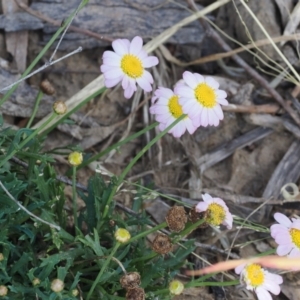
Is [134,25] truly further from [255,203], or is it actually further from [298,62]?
[255,203]

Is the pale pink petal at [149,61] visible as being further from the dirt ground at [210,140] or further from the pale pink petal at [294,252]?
the pale pink petal at [294,252]

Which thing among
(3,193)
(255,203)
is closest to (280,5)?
(255,203)

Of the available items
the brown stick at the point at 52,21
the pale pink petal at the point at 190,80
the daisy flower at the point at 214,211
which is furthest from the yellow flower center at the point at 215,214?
the brown stick at the point at 52,21

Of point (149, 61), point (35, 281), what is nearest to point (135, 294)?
point (35, 281)

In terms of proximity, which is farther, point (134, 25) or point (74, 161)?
point (134, 25)

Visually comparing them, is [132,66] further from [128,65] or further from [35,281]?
[35,281]

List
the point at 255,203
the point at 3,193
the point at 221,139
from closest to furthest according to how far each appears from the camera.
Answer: the point at 3,193 → the point at 255,203 → the point at 221,139

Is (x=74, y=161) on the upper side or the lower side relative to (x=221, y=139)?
upper
